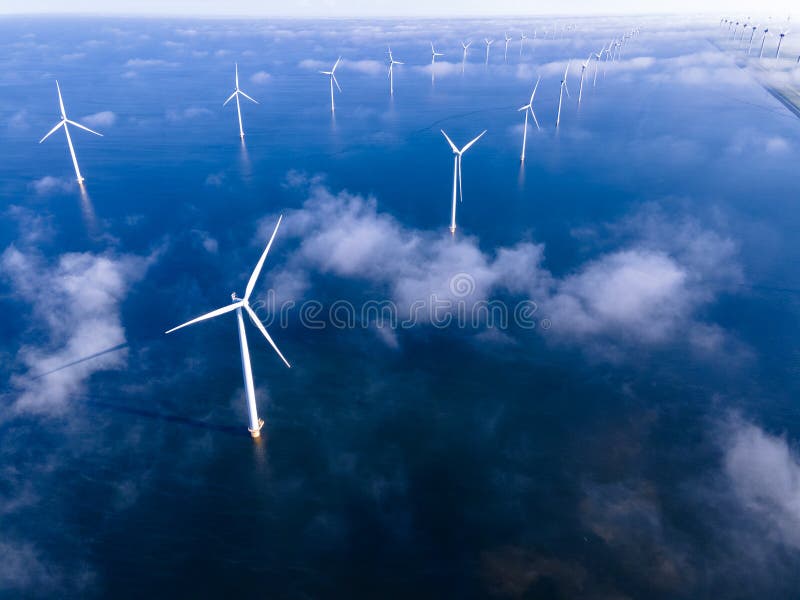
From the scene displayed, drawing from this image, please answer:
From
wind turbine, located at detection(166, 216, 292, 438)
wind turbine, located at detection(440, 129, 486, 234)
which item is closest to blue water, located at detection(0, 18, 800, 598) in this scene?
wind turbine, located at detection(166, 216, 292, 438)

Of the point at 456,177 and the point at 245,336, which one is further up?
the point at 245,336

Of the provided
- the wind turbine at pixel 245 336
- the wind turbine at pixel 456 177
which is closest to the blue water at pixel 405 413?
the wind turbine at pixel 245 336

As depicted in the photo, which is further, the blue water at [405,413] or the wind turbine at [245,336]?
the wind turbine at [245,336]

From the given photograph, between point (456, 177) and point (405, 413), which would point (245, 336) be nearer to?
point (405, 413)

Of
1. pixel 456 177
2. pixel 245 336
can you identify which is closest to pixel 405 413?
pixel 245 336

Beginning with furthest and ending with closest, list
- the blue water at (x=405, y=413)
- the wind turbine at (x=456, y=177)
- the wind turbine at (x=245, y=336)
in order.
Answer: the wind turbine at (x=456, y=177)
the wind turbine at (x=245, y=336)
the blue water at (x=405, y=413)

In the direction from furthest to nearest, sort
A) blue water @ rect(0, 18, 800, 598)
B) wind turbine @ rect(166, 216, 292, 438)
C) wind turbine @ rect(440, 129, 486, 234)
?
wind turbine @ rect(440, 129, 486, 234), wind turbine @ rect(166, 216, 292, 438), blue water @ rect(0, 18, 800, 598)

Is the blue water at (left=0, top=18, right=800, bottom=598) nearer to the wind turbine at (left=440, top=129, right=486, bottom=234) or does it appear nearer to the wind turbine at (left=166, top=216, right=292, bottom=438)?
the wind turbine at (left=166, top=216, right=292, bottom=438)

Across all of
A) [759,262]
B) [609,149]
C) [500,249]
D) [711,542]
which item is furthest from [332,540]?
[609,149]

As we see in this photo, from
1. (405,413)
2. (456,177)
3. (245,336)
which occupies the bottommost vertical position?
(405,413)

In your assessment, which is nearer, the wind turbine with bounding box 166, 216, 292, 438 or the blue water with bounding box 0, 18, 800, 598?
the blue water with bounding box 0, 18, 800, 598

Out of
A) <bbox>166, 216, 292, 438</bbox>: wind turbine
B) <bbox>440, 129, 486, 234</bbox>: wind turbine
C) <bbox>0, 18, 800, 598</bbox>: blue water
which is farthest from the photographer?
<bbox>440, 129, 486, 234</bbox>: wind turbine

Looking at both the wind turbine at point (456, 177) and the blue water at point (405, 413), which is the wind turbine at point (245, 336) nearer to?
the blue water at point (405, 413)
